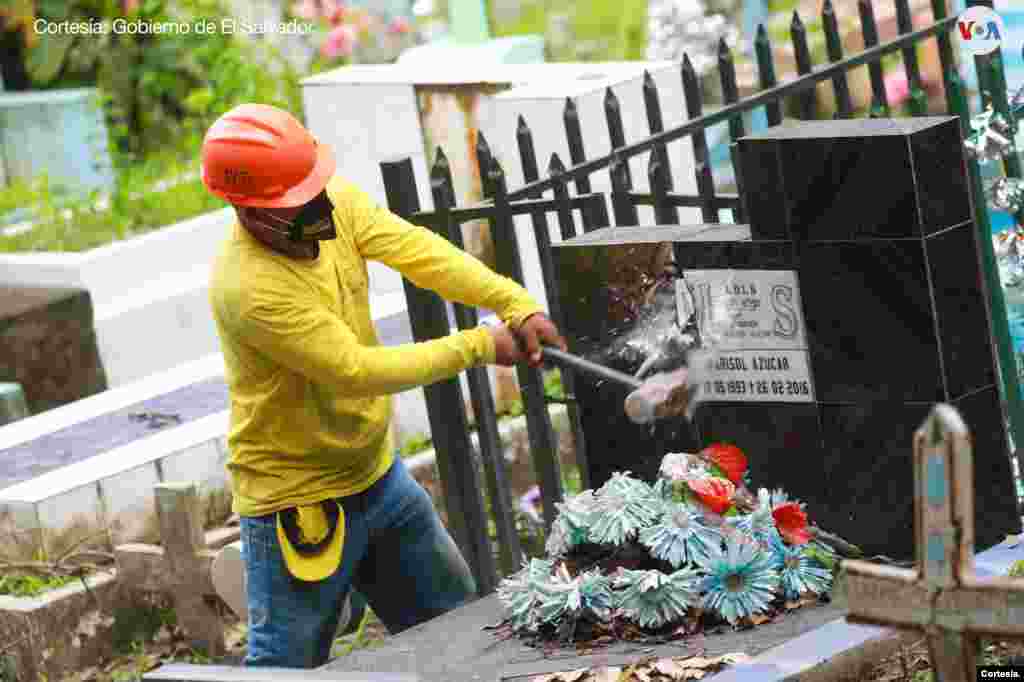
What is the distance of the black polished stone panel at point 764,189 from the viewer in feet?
16.4

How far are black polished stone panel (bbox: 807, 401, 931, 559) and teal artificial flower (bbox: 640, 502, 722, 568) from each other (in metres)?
0.43

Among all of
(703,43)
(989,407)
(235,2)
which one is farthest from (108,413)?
(703,43)

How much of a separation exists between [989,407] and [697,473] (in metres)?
0.79

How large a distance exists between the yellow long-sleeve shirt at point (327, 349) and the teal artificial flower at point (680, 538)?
670mm

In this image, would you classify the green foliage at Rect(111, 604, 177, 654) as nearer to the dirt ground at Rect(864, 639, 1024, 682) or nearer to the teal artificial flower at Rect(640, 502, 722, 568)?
the teal artificial flower at Rect(640, 502, 722, 568)

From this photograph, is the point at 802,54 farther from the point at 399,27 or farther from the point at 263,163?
the point at 399,27

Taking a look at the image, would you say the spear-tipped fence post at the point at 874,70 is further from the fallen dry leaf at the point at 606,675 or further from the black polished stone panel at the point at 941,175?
the fallen dry leaf at the point at 606,675

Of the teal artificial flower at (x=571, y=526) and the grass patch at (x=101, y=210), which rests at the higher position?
the grass patch at (x=101, y=210)

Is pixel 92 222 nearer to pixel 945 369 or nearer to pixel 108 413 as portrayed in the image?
pixel 108 413

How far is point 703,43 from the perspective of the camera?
14.6 metres

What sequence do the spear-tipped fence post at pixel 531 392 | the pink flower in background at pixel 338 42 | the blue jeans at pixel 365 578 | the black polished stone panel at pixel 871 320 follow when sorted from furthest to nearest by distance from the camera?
the pink flower in background at pixel 338 42
the spear-tipped fence post at pixel 531 392
the blue jeans at pixel 365 578
the black polished stone panel at pixel 871 320

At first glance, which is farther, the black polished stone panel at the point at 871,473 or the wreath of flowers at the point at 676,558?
the black polished stone panel at the point at 871,473

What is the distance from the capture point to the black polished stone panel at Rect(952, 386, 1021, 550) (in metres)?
5.04

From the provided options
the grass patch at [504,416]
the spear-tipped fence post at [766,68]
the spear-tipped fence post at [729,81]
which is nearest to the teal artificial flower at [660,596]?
the spear-tipped fence post at [729,81]
